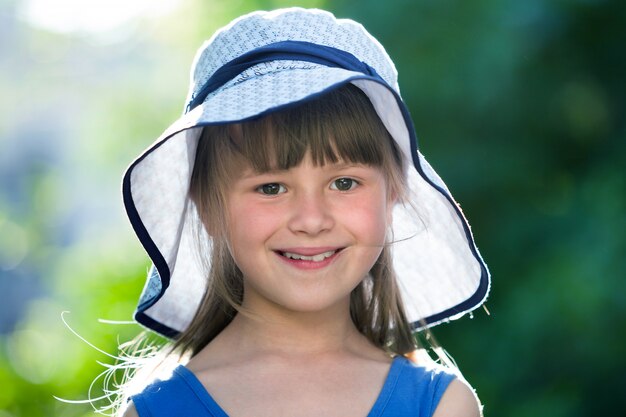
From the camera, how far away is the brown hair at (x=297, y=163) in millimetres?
2000

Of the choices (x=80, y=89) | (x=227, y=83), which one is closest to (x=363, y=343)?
(x=227, y=83)

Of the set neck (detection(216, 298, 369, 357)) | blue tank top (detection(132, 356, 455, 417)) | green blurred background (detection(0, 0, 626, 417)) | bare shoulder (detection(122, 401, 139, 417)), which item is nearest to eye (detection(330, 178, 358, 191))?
neck (detection(216, 298, 369, 357))

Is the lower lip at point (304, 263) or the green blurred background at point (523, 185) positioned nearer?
the lower lip at point (304, 263)

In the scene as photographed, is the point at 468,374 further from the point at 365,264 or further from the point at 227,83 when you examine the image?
the point at 227,83

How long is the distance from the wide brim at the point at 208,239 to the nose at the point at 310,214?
19cm

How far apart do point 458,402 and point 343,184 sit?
1.66 feet

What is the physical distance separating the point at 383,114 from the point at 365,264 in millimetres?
305

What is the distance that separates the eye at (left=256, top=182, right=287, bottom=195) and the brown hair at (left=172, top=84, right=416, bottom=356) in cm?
4

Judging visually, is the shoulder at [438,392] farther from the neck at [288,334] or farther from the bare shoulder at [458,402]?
the neck at [288,334]

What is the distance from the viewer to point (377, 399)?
6.81 ft

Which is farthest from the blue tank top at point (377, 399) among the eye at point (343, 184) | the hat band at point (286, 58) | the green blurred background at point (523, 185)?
the green blurred background at point (523, 185)

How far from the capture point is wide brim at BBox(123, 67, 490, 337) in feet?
6.05

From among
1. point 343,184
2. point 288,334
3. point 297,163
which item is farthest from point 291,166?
point 288,334

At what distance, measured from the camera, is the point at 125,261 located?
155 inches
